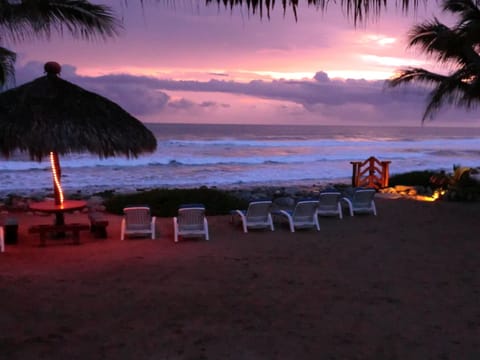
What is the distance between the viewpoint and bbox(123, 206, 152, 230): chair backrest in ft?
27.1

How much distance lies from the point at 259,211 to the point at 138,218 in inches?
87.5

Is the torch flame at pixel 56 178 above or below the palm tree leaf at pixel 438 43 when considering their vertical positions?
below

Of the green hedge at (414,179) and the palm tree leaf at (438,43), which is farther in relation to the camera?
the green hedge at (414,179)

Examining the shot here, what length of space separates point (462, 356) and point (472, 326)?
68cm

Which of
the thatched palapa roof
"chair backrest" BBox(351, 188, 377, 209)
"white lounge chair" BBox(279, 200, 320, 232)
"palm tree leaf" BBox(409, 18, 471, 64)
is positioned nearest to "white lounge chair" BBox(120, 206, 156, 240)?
the thatched palapa roof

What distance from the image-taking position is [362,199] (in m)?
10.9

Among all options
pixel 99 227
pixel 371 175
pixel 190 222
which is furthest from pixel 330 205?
pixel 371 175

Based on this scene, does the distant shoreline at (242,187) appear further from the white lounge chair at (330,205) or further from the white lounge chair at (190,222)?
the white lounge chair at (190,222)

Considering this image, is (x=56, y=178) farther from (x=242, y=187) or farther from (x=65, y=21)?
(x=242, y=187)

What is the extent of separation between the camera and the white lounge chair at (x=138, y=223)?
8320 mm

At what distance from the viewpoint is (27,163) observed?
1136 inches

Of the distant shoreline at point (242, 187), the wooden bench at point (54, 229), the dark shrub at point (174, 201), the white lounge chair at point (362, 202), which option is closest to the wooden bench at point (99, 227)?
the wooden bench at point (54, 229)

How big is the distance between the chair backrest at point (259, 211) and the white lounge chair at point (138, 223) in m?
1.79

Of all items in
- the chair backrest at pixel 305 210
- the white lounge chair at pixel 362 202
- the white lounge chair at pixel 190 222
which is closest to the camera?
the white lounge chair at pixel 190 222
